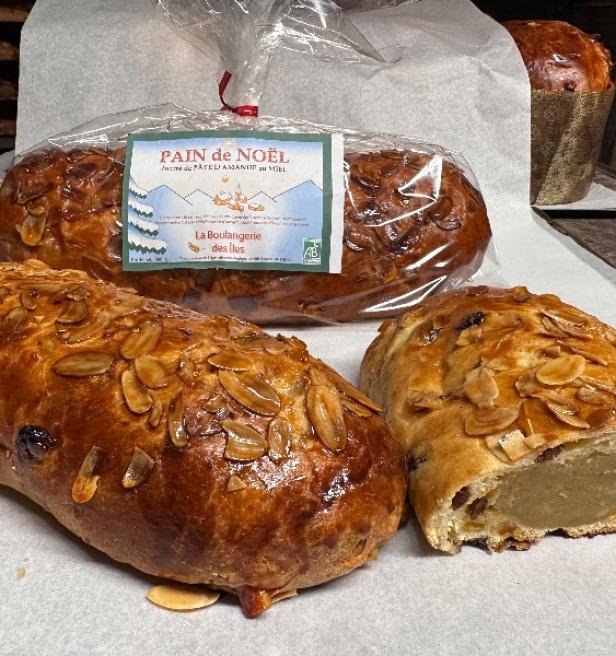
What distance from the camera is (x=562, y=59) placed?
8.02 feet

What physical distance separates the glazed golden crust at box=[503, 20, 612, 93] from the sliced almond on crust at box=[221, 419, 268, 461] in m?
1.88

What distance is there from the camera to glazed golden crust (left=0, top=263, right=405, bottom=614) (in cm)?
100

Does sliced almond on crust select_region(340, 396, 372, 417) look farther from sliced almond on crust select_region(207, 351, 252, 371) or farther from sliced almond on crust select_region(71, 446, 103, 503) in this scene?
sliced almond on crust select_region(71, 446, 103, 503)

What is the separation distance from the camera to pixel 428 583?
1.11m

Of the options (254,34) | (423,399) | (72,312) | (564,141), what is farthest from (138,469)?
(564,141)

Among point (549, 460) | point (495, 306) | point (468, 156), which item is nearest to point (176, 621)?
point (549, 460)

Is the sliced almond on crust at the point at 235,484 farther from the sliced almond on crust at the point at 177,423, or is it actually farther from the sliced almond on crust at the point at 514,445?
the sliced almond on crust at the point at 514,445

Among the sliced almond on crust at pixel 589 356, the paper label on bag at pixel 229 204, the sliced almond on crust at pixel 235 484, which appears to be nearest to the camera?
the sliced almond on crust at pixel 235 484

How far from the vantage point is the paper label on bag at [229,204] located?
170cm

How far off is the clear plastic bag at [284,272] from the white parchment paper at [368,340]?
0.15 m

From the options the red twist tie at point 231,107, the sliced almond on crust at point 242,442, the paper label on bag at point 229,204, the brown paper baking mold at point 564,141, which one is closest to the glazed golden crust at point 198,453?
the sliced almond on crust at point 242,442

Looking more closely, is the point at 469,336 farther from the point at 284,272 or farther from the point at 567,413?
the point at 284,272

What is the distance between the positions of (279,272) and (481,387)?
0.70 metres

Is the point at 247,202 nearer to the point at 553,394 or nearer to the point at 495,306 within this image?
the point at 495,306
